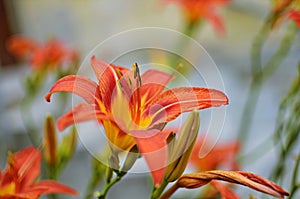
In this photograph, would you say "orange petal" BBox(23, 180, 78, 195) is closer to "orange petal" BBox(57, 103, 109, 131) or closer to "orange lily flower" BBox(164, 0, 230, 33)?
"orange petal" BBox(57, 103, 109, 131)

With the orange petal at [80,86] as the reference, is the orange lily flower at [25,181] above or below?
below

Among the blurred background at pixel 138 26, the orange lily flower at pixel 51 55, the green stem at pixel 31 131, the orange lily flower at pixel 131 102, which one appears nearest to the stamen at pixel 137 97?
the orange lily flower at pixel 131 102

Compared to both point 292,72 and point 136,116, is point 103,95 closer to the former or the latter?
point 136,116

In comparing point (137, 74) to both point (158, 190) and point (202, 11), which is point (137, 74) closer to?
point (158, 190)

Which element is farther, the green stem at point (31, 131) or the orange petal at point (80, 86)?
the green stem at point (31, 131)

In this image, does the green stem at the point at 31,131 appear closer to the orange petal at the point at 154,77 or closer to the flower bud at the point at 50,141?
the flower bud at the point at 50,141

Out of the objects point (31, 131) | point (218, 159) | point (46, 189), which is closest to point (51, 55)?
point (31, 131)

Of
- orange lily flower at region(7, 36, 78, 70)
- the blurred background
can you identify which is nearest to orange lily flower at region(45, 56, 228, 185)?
orange lily flower at region(7, 36, 78, 70)

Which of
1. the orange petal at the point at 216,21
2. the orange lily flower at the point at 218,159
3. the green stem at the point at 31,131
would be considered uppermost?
the orange petal at the point at 216,21
